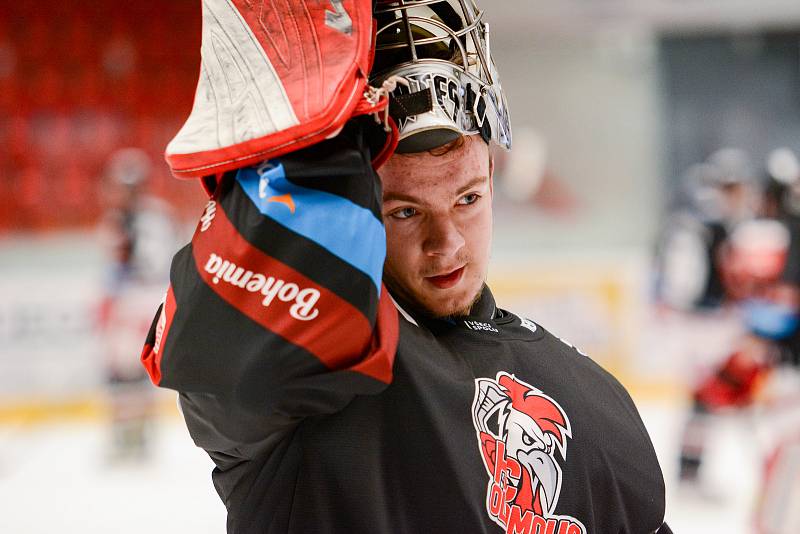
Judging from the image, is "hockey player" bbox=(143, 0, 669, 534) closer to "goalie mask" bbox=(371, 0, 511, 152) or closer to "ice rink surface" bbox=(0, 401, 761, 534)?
"goalie mask" bbox=(371, 0, 511, 152)

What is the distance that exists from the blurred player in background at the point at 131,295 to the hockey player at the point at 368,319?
3.85m

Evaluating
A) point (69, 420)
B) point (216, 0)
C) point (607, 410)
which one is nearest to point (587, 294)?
point (69, 420)

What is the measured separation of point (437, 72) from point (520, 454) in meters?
0.36

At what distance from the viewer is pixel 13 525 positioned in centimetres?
335

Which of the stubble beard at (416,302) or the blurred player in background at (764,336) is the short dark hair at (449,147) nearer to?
the stubble beard at (416,302)

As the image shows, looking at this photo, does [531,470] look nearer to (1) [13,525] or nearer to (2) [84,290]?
Result: (1) [13,525]

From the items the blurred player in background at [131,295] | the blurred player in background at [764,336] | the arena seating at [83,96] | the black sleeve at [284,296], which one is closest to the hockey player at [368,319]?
the black sleeve at [284,296]

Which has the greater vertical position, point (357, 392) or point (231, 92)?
point (231, 92)

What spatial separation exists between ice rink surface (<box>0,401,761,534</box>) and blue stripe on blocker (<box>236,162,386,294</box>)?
9.37 ft

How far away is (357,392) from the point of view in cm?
60

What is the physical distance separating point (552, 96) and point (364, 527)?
6559 mm

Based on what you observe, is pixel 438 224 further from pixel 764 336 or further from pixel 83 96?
pixel 83 96

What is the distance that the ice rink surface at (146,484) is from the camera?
334 cm

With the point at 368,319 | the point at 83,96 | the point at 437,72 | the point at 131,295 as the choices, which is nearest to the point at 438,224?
the point at 437,72
